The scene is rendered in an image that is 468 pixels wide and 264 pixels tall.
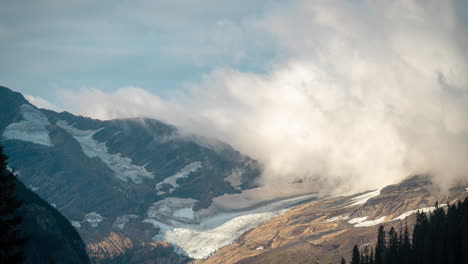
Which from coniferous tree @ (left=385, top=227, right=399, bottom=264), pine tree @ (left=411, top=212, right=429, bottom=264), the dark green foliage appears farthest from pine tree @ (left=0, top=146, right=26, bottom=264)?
coniferous tree @ (left=385, top=227, right=399, bottom=264)

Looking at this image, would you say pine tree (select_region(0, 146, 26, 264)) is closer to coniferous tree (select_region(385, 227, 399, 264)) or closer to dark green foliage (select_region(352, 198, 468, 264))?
dark green foliage (select_region(352, 198, 468, 264))

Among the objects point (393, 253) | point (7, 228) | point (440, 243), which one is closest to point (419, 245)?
point (393, 253)

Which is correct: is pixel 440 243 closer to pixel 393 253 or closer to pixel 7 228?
pixel 393 253

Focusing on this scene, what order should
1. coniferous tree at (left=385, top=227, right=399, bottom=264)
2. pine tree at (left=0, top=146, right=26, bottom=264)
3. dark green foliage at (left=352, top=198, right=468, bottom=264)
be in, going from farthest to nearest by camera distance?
coniferous tree at (left=385, top=227, right=399, bottom=264)
dark green foliage at (left=352, top=198, right=468, bottom=264)
pine tree at (left=0, top=146, right=26, bottom=264)

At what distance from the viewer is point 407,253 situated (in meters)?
174

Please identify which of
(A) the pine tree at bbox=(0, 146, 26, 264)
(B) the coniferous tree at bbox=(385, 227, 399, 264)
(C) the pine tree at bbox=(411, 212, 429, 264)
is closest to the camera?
(A) the pine tree at bbox=(0, 146, 26, 264)

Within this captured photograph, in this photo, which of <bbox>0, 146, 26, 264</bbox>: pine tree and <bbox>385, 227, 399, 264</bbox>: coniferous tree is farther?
<bbox>385, 227, 399, 264</bbox>: coniferous tree

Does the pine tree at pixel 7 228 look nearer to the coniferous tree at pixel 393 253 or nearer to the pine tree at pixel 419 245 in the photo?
the pine tree at pixel 419 245

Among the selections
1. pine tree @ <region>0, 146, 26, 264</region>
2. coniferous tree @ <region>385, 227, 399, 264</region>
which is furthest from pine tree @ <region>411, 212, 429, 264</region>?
pine tree @ <region>0, 146, 26, 264</region>

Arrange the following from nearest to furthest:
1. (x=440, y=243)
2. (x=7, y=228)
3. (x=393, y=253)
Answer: (x=7, y=228), (x=440, y=243), (x=393, y=253)

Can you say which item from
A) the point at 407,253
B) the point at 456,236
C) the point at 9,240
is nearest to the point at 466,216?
the point at 456,236

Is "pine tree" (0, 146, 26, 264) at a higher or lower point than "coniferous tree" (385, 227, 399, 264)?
higher

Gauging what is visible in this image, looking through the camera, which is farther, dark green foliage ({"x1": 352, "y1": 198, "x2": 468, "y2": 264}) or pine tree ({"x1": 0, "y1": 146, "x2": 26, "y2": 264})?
dark green foliage ({"x1": 352, "y1": 198, "x2": 468, "y2": 264})

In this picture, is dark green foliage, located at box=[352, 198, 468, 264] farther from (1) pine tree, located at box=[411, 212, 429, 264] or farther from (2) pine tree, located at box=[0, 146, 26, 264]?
(2) pine tree, located at box=[0, 146, 26, 264]
